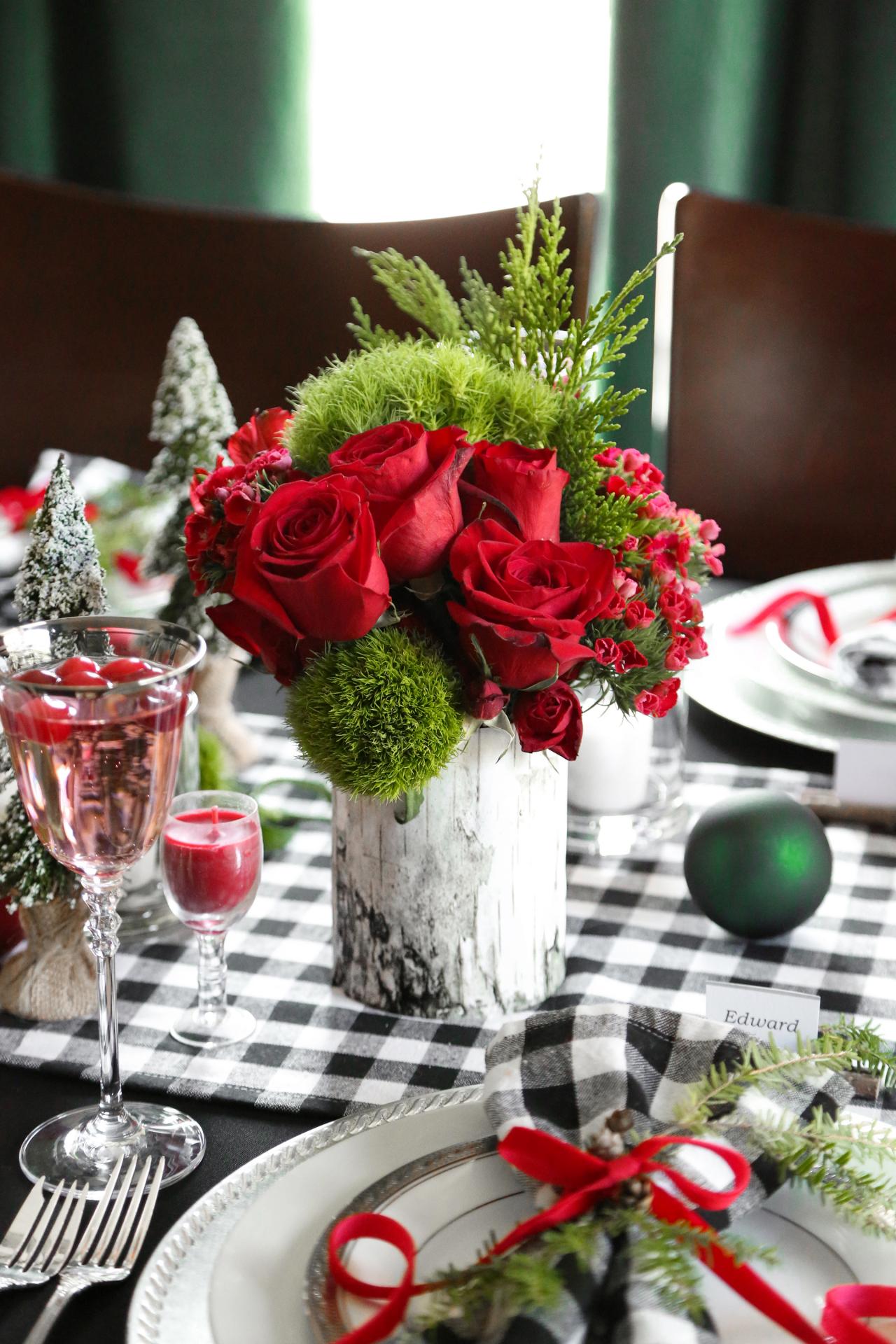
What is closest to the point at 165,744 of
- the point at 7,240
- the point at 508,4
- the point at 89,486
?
the point at 89,486

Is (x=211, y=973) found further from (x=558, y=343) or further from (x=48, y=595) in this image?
(x=558, y=343)

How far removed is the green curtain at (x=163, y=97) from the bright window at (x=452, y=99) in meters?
0.06

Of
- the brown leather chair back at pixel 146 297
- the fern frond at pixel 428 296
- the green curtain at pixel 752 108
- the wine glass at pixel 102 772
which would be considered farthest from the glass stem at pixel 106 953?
the green curtain at pixel 752 108

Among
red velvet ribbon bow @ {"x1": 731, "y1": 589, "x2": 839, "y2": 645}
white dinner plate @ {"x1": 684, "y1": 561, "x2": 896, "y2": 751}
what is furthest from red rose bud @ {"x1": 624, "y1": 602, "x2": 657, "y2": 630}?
red velvet ribbon bow @ {"x1": 731, "y1": 589, "x2": 839, "y2": 645}

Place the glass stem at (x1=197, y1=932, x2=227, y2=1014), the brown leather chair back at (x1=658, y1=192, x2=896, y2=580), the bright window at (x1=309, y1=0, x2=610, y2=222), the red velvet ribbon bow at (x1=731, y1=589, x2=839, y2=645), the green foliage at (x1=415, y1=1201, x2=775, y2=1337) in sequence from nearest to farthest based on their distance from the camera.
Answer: the green foliage at (x1=415, y1=1201, x2=775, y2=1337)
the glass stem at (x1=197, y1=932, x2=227, y2=1014)
the red velvet ribbon bow at (x1=731, y1=589, x2=839, y2=645)
the brown leather chair back at (x1=658, y1=192, x2=896, y2=580)
the bright window at (x1=309, y1=0, x2=610, y2=222)

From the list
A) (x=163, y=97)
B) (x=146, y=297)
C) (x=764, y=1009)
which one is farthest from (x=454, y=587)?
(x=163, y=97)

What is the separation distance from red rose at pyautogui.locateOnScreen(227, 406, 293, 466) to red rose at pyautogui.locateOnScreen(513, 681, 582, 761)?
216 millimetres

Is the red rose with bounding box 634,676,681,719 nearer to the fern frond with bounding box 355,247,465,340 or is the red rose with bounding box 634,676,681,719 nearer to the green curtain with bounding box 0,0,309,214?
the fern frond with bounding box 355,247,465,340

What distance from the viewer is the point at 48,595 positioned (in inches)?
29.6

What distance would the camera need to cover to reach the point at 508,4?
99.7 inches

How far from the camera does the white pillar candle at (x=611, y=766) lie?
966 millimetres

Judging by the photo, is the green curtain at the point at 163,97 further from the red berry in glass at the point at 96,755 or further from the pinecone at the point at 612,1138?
the pinecone at the point at 612,1138

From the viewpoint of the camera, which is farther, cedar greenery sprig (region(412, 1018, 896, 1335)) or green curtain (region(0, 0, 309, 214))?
green curtain (region(0, 0, 309, 214))

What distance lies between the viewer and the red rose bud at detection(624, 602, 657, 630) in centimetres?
71
